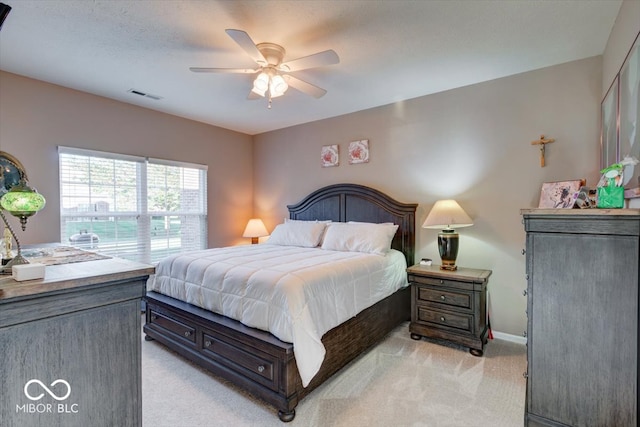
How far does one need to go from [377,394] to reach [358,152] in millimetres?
2877

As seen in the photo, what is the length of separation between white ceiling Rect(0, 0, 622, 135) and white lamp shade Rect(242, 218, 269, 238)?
224 cm

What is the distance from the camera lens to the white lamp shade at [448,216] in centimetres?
297

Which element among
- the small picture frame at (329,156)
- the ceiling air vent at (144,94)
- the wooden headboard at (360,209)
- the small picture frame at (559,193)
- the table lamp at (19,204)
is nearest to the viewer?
the table lamp at (19,204)

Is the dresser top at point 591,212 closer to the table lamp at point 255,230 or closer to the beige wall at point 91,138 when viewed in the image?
the table lamp at point 255,230

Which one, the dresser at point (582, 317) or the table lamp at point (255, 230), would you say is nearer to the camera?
the dresser at point (582, 317)

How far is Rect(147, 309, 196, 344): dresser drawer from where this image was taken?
8.21 ft

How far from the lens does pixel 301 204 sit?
15.2ft

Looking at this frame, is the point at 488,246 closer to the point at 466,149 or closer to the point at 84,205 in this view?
the point at 466,149

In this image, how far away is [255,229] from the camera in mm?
5008

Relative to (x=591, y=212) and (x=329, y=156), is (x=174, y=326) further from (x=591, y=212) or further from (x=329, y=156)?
(x=591, y=212)

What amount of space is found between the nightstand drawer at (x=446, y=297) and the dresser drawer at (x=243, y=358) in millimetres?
1725

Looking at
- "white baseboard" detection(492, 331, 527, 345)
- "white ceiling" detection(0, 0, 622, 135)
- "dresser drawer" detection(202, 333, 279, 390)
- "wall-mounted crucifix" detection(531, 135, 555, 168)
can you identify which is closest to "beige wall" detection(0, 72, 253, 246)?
"white ceiling" detection(0, 0, 622, 135)

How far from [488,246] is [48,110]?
4.83 metres

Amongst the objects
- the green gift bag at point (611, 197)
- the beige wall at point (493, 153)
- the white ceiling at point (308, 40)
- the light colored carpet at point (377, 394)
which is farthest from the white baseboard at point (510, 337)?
the white ceiling at point (308, 40)
